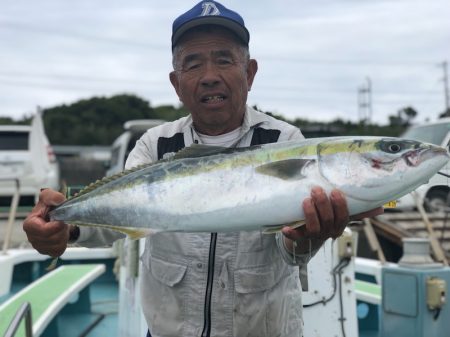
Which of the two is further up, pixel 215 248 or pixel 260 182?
pixel 260 182

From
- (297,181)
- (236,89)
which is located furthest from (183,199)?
(236,89)

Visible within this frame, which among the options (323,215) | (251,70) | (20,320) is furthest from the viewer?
(20,320)

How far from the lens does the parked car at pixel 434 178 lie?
2.56m

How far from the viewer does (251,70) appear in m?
2.72

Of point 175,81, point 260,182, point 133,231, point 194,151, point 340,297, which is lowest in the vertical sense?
point 340,297

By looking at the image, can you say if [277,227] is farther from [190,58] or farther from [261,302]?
[190,58]

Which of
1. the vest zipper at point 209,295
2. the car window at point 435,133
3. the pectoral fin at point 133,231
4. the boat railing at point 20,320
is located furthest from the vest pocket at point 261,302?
the car window at point 435,133

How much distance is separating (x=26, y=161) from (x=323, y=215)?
12.0 metres

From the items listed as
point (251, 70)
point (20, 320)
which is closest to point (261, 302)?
point (251, 70)

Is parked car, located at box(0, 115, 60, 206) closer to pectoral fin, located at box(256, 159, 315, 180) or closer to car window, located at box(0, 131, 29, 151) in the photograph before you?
car window, located at box(0, 131, 29, 151)

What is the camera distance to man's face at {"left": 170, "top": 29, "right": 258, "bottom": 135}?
2.47 meters

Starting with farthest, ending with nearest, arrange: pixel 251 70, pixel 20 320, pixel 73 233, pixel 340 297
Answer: pixel 340 297 < pixel 20 320 < pixel 251 70 < pixel 73 233

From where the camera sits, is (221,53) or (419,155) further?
(221,53)

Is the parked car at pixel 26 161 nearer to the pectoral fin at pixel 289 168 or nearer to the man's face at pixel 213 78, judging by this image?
the man's face at pixel 213 78
